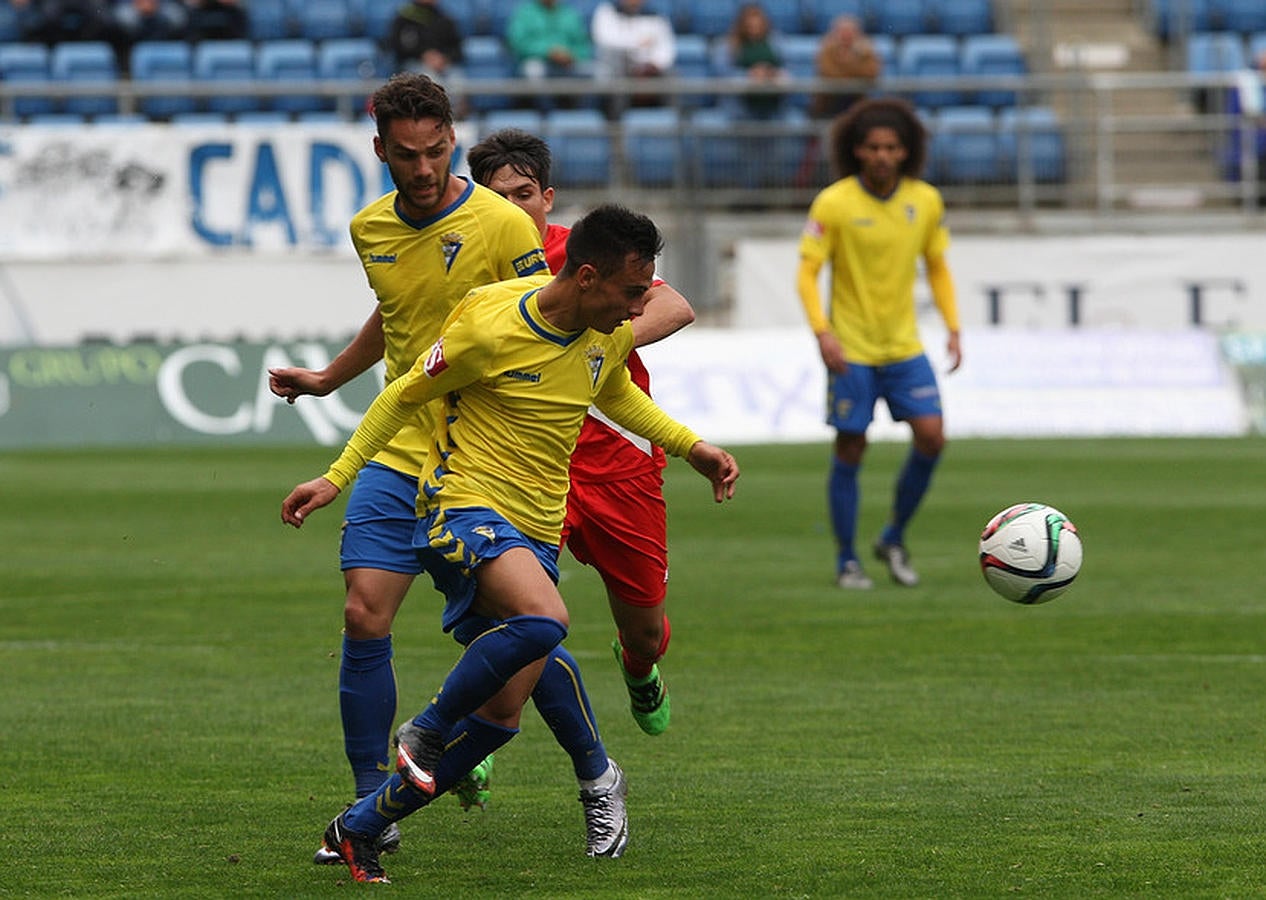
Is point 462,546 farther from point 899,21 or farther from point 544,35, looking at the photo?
point 899,21

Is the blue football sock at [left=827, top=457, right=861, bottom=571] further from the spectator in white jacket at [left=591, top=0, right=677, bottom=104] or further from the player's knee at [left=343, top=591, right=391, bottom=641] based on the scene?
the spectator in white jacket at [left=591, top=0, right=677, bottom=104]

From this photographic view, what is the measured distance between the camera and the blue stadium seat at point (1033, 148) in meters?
24.0

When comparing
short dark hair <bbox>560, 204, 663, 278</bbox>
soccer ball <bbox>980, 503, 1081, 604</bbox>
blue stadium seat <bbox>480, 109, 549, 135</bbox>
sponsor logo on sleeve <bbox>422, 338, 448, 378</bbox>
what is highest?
short dark hair <bbox>560, 204, 663, 278</bbox>

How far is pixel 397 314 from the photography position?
248 inches

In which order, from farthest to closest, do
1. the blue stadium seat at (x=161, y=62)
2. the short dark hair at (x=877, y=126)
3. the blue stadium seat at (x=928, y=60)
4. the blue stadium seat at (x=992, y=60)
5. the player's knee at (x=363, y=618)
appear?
1. the blue stadium seat at (x=992, y=60)
2. the blue stadium seat at (x=928, y=60)
3. the blue stadium seat at (x=161, y=62)
4. the short dark hair at (x=877, y=126)
5. the player's knee at (x=363, y=618)

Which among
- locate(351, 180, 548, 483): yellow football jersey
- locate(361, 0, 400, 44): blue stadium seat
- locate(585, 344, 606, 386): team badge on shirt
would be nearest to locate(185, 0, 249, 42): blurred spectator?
locate(361, 0, 400, 44): blue stadium seat

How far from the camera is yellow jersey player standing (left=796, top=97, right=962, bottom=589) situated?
11.4 metres

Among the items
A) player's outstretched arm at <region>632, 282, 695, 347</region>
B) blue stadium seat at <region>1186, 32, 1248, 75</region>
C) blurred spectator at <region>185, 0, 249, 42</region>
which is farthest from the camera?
blue stadium seat at <region>1186, 32, 1248, 75</region>

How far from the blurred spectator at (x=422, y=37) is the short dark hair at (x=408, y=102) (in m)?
18.0

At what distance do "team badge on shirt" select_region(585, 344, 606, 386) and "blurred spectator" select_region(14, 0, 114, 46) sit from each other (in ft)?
68.3

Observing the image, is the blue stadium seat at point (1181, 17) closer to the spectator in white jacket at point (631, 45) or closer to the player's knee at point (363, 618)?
the spectator in white jacket at point (631, 45)

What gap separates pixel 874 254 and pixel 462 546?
658 cm

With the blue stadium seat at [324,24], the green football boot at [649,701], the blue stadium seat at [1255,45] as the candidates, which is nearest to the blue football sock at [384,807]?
the green football boot at [649,701]

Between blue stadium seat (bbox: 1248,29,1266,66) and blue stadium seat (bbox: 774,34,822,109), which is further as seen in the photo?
blue stadium seat (bbox: 1248,29,1266,66)
